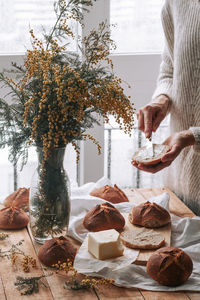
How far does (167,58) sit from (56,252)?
1101mm

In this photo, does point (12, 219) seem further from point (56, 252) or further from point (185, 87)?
point (185, 87)

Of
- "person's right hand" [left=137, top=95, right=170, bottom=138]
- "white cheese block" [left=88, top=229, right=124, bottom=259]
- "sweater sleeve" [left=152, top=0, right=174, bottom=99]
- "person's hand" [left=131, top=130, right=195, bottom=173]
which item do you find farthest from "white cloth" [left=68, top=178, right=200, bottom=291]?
"sweater sleeve" [left=152, top=0, right=174, bottom=99]

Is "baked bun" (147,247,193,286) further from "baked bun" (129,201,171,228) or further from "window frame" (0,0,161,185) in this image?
"window frame" (0,0,161,185)

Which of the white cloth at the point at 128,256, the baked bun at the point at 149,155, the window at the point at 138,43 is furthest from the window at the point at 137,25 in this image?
the white cloth at the point at 128,256

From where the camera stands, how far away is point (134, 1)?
2492 millimetres

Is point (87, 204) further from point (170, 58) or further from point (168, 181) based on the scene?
point (170, 58)

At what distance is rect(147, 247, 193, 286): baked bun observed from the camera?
1181 millimetres

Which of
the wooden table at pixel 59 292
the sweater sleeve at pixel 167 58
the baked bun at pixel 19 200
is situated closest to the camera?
the wooden table at pixel 59 292

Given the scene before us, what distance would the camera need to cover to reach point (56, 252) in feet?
4.21

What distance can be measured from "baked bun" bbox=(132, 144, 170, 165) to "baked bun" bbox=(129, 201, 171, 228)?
0.51 ft

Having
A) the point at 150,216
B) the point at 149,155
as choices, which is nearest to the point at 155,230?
the point at 150,216

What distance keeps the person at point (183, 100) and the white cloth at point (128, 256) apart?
0.19m

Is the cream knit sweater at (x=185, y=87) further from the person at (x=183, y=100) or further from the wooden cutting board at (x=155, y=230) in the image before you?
the wooden cutting board at (x=155, y=230)

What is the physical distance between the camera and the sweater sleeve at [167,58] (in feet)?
6.32
